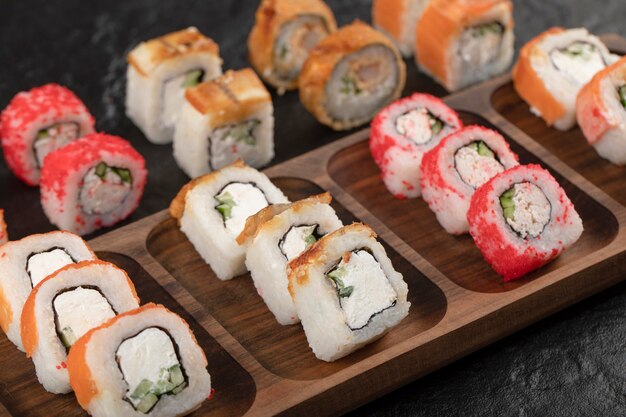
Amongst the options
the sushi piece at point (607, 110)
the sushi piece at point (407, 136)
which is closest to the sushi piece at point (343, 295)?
the sushi piece at point (407, 136)

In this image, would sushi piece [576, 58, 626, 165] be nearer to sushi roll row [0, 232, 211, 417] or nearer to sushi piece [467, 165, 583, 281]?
sushi piece [467, 165, 583, 281]

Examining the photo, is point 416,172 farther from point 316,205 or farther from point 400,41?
point 400,41

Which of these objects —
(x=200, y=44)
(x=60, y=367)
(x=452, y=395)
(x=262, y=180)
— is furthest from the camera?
(x=200, y=44)

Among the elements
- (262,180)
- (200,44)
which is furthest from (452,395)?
(200,44)

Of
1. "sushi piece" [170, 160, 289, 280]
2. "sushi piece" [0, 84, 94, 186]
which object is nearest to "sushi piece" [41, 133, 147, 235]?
"sushi piece" [0, 84, 94, 186]

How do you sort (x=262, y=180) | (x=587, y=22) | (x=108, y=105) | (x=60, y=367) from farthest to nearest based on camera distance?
(x=587, y=22), (x=108, y=105), (x=262, y=180), (x=60, y=367)

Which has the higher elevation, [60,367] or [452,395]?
[60,367]
